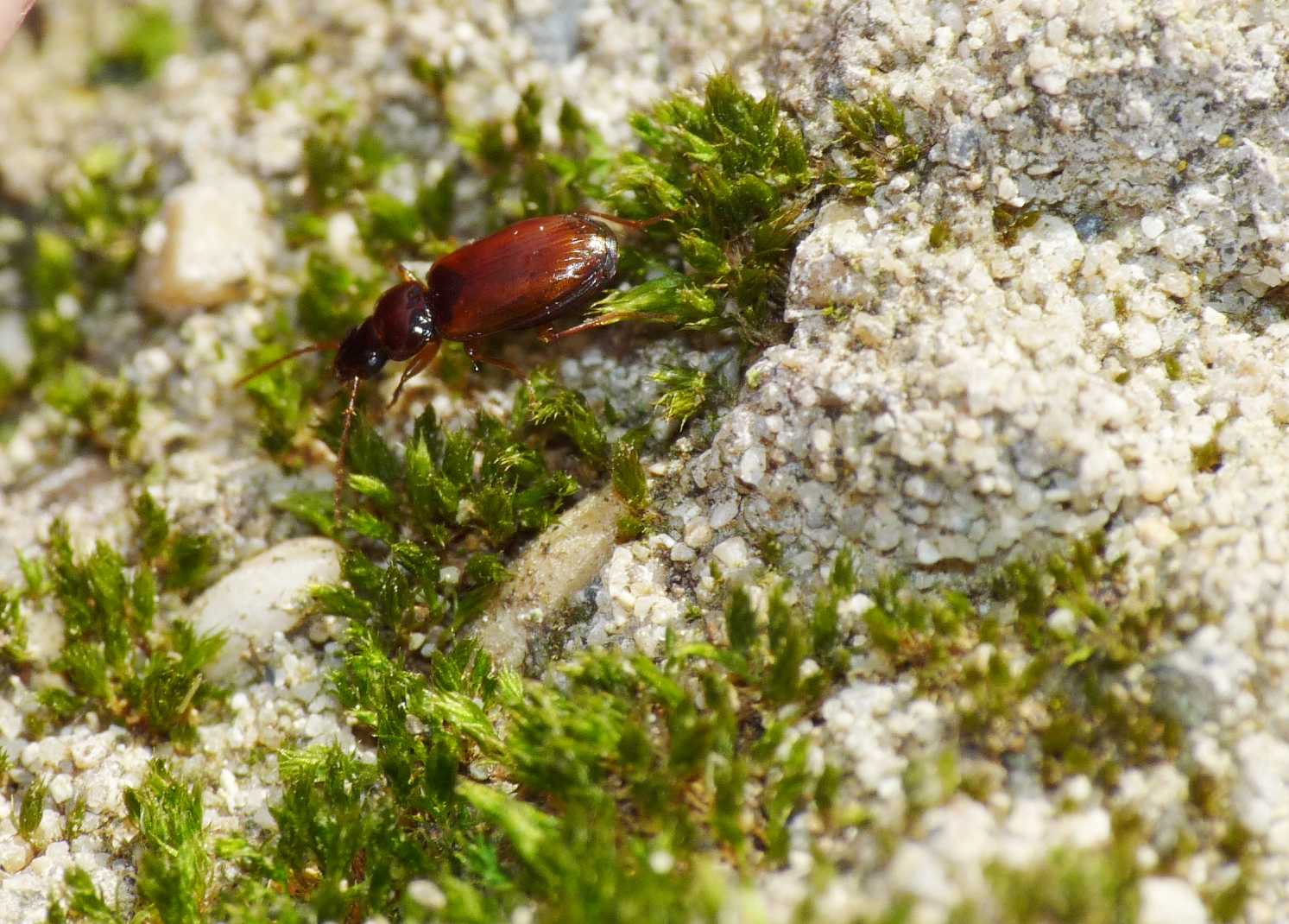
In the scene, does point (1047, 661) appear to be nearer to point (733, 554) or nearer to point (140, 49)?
point (733, 554)

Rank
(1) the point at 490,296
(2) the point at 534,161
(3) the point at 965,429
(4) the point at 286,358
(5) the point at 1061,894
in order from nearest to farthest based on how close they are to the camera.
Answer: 1. (5) the point at 1061,894
2. (3) the point at 965,429
3. (1) the point at 490,296
4. (4) the point at 286,358
5. (2) the point at 534,161

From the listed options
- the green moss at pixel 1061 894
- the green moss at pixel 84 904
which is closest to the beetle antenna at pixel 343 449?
the green moss at pixel 84 904

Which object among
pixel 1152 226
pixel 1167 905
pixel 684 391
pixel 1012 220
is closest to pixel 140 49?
pixel 684 391

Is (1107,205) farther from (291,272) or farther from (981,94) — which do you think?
(291,272)

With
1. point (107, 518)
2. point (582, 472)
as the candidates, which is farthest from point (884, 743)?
point (107, 518)

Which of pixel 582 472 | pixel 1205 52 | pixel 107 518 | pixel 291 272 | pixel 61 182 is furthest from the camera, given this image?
pixel 61 182
